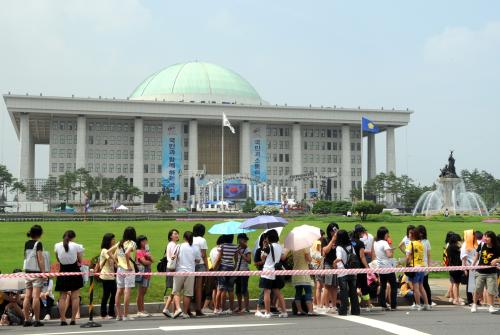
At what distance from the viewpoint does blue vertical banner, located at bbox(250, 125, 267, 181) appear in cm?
12188

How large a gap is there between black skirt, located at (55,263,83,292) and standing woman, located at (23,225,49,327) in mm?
391

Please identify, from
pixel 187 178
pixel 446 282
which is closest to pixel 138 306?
pixel 446 282

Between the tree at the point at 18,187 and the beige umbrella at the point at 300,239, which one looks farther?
the tree at the point at 18,187

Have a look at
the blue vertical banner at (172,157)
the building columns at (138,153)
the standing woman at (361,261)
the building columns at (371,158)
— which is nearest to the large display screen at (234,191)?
the blue vertical banner at (172,157)

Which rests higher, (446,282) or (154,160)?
(154,160)

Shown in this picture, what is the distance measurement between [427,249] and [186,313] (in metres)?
5.23

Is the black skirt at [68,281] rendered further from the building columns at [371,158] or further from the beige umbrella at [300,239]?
the building columns at [371,158]

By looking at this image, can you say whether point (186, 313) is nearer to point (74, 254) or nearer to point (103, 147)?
point (74, 254)

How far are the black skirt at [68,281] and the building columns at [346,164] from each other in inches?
4622

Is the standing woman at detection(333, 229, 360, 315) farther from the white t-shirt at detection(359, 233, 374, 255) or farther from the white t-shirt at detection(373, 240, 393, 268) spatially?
the white t-shirt at detection(359, 233, 374, 255)

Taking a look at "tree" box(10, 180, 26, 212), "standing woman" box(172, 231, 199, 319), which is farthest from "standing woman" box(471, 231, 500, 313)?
"tree" box(10, 180, 26, 212)

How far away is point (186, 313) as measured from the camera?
12.8 metres

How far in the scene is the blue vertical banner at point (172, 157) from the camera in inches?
4734

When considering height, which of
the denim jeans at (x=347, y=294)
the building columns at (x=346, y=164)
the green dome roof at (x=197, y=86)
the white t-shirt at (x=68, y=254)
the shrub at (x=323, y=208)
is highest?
the green dome roof at (x=197, y=86)
